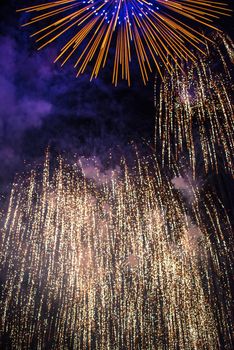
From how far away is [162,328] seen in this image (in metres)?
50.2

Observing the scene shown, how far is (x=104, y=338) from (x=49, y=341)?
123 ft

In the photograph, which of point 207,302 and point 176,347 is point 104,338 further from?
point 207,302

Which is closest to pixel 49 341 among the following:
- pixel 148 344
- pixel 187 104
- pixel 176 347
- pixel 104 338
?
pixel 104 338

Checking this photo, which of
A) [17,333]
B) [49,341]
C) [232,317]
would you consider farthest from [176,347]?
[49,341]

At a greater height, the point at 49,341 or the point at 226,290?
the point at 49,341

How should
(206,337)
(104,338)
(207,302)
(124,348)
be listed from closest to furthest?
(207,302) < (206,337) < (104,338) < (124,348)

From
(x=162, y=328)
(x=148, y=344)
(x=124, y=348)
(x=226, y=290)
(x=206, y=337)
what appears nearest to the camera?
(x=226, y=290)

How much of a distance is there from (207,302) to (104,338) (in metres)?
43.5

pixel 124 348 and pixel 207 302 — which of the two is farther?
pixel 124 348

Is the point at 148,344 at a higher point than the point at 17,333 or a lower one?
lower

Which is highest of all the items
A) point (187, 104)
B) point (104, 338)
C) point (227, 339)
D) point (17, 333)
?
point (17, 333)

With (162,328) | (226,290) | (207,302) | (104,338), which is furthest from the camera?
(104,338)

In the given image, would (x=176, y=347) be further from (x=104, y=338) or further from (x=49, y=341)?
(x=49, y=341)

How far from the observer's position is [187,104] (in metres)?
16.2
